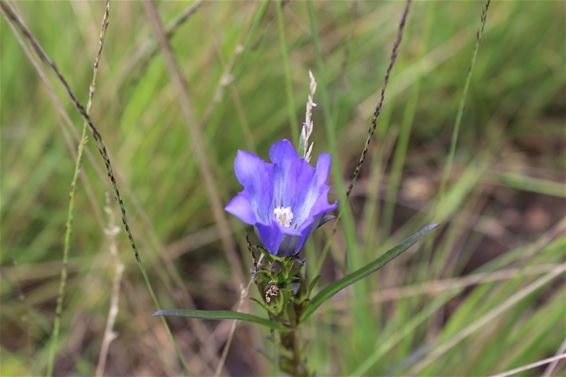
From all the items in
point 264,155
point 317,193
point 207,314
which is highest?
point 264,155

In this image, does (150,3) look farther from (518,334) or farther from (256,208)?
(518,334)

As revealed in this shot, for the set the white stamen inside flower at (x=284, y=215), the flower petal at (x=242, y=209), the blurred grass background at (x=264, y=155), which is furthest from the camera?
the blurred grass background at (x=264, y=155)

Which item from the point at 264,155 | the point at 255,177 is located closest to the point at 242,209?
the point at 255,177

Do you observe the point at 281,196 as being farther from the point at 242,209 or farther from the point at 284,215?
the point at 242,209

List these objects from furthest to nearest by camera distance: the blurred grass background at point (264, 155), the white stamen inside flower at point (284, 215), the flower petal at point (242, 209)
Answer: the blurred grass background at point (264, 155) < the white stamen inside flower at point (284, 215) < the flower petal at point (242, 209)

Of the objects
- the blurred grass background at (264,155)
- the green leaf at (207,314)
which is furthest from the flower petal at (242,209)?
the blurred grass background at (264,155)

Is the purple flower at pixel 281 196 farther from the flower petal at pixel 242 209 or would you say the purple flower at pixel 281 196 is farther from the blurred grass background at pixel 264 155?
the blurred grass background at pixel 264 155

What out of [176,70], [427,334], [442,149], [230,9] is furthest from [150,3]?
[442,149]
